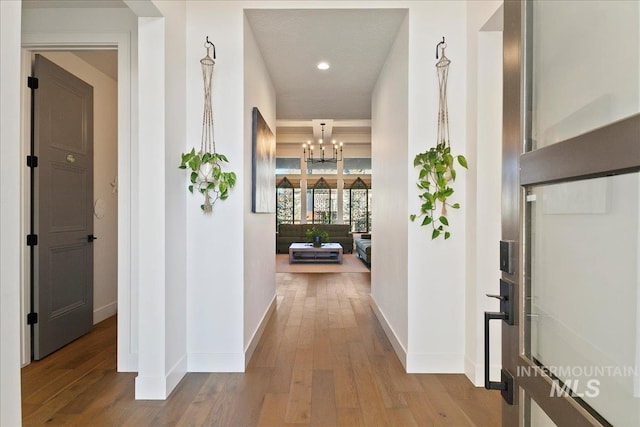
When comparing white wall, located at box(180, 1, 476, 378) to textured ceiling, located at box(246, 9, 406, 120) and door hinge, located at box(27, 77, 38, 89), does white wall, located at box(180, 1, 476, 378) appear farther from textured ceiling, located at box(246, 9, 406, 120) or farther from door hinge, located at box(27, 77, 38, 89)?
door hinge, located at box(27, 77, 38, 89)

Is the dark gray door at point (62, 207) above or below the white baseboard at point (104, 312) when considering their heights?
above

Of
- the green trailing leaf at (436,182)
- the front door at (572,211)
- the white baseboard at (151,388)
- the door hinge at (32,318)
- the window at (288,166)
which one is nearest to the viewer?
the front door at (572,211)

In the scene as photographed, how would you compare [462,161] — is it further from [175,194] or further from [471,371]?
[175,194]

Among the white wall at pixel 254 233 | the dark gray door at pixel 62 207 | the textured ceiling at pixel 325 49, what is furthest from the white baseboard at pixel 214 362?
the textured ceiling at pixel 325 49

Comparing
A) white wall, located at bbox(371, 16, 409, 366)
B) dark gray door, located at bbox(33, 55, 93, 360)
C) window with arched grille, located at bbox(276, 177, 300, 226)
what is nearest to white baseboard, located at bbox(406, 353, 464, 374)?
white wall, located at bbox(371, 16, 409, 366)

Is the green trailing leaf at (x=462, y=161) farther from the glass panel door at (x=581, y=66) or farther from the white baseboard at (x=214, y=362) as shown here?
the white baseboard at (x=214, y=362)

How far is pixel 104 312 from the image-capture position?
3992mm

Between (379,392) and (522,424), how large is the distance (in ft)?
5.06

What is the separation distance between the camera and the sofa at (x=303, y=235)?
10.5 meters

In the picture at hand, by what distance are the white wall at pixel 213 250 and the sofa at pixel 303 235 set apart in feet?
25.3

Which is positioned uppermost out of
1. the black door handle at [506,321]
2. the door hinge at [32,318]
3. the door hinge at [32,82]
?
the door hinge at [32,82]

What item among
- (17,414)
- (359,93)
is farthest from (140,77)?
(359,93)

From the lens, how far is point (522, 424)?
97 centimetres

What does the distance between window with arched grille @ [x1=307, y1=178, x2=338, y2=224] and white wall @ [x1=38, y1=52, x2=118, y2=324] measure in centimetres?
802
